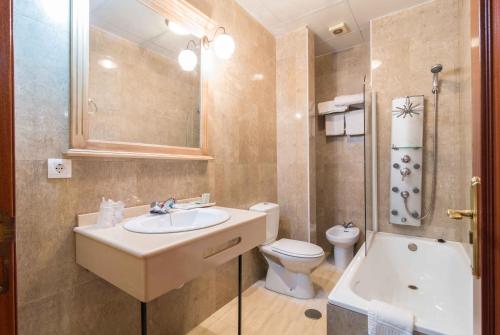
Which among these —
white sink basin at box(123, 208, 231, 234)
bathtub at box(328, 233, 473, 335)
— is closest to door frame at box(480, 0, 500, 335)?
bathtub at box(328, 233, 473, 335)

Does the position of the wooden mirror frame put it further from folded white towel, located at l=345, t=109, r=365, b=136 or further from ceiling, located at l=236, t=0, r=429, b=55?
folded white towel, located at l=345, t=109, r=365, b=136

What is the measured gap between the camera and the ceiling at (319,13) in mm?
2070

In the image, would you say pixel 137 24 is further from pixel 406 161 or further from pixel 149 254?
pixel 406 161

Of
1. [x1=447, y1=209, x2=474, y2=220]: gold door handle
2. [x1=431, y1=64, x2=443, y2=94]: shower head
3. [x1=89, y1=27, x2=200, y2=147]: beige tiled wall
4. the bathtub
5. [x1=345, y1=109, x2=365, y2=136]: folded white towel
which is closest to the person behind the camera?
[x1=447, y1=209, x2=474, y2=220]: gold door handle

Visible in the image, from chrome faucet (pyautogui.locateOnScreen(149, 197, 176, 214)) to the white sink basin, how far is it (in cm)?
3

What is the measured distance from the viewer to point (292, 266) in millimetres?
1913

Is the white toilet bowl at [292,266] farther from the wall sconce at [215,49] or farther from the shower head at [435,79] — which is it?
the shower head at [435,79]

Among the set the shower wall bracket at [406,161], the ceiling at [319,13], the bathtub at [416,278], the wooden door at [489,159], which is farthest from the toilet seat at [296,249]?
the ceiling at [319,13]

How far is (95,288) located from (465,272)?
2438mm

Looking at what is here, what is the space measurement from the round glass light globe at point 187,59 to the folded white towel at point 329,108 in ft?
5.59

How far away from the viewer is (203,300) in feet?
5.62

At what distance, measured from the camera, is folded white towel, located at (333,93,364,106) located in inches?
99.8

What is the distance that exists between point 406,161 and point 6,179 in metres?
2.61

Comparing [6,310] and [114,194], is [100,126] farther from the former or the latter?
[6,310]
